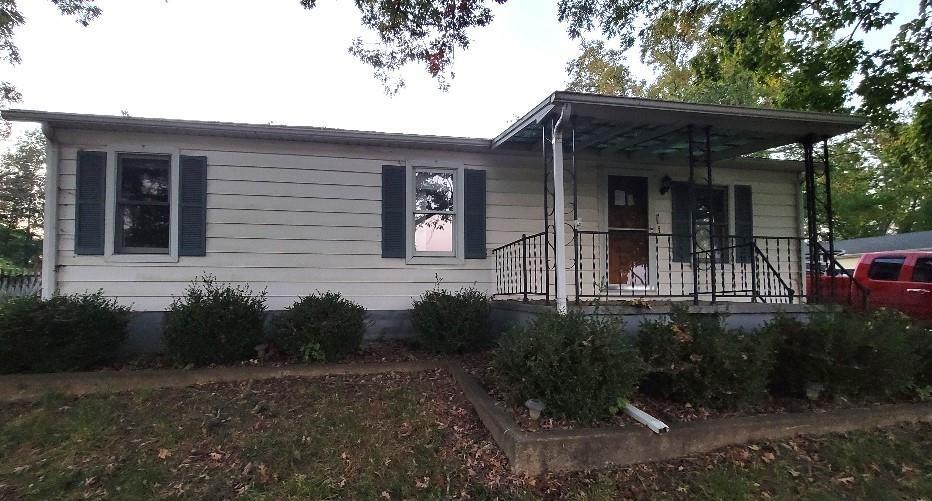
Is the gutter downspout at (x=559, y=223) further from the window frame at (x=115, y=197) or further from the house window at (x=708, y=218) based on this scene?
the window frame at (x=115, y=197)

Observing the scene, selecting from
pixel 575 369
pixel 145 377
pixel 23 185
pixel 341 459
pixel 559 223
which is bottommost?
pixel 341 459

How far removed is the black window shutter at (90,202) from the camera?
238 inches

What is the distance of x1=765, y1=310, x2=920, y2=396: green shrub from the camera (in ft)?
15.2

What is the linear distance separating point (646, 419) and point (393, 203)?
4.34 metres

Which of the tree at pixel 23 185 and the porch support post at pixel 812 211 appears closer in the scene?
the porch support post at pixel 812 211

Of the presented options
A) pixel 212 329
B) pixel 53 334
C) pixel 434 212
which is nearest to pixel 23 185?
pixel 53 334

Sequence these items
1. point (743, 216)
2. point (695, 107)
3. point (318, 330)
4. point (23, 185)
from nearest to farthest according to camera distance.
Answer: point (695, 107) → point (318, 330) → point (743, 216) → point (23, 185)

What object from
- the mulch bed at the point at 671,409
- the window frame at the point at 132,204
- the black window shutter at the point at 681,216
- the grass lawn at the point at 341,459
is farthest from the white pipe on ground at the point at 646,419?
the window frame at the point at 132,204

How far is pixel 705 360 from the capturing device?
424 centimetres

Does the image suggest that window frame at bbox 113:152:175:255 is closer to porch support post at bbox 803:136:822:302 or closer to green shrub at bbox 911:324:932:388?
porch support post at bbox 803:136:822:302

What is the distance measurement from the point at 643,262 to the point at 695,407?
3723 millimetres

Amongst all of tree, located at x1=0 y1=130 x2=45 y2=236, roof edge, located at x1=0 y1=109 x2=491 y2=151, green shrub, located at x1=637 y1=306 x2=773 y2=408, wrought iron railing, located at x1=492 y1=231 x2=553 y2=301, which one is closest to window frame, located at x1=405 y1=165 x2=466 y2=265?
roof edge, located at x1=0 y1=109 x2=491 y2=151

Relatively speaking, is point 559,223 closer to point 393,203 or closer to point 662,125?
point 662,125

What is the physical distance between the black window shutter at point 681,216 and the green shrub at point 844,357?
2.99 m
